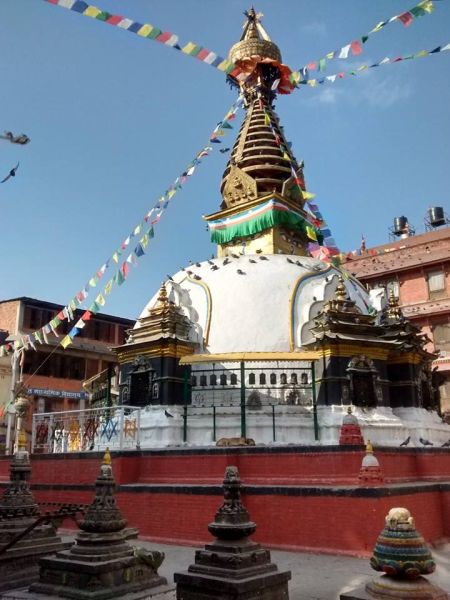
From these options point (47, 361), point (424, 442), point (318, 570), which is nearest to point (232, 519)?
point (318, 570)

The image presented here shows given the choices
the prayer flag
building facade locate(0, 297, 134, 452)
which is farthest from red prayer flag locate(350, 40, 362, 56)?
building facade locate(0, 297, 134, 452)

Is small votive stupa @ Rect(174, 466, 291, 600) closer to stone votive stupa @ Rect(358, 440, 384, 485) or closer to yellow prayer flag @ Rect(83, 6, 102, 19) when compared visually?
stone votive stupa @ Rect(358, 440, 384, 485)

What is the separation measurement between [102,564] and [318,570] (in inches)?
136

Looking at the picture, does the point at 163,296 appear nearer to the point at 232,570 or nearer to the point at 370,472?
the point at 370,472

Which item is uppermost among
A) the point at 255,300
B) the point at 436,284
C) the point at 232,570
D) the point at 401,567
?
the point at 436,284

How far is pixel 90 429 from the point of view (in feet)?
49.6

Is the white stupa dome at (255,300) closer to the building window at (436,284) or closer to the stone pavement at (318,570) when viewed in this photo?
the stone pavement at (318,570)

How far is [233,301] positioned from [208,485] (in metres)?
6.78

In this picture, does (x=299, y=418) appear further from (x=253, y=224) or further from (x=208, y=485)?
(x=253, y=224)

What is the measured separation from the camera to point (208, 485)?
420 inches

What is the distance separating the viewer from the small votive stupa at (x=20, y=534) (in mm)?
7309

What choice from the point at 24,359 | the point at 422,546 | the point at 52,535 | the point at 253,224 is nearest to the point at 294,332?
the point at 253,224

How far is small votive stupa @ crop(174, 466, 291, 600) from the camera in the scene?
5711 millimetres

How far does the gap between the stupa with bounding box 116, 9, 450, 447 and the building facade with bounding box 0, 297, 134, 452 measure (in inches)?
660
